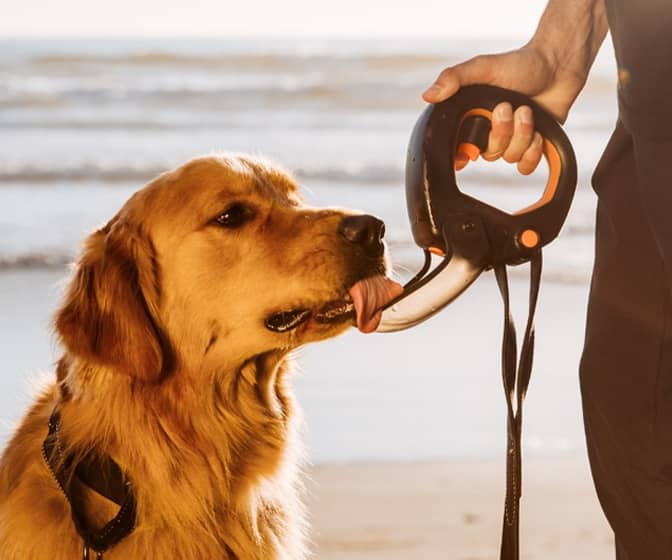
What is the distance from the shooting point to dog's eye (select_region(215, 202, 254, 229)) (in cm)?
315

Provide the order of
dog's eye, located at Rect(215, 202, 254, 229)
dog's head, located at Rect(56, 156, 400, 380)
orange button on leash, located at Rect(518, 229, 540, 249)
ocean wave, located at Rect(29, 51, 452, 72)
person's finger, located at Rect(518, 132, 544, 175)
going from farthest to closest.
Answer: ocean wave, located at Rect(29, 51, 452, 72) → dog's eye, located at Rect(215, 202, 254, 229) → dog's head, located at Rect(56, 156, 400, 380) → person's finger, located at Rect(518, 132, 544, 175) → orange button on leash, located at Rect(518, 229, 540, 249)

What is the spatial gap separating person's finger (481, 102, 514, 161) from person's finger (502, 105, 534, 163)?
0.01m

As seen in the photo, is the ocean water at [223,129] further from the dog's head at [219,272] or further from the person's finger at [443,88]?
the person's finger at [443,88]

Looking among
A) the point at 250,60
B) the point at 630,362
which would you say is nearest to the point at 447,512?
the point at 630,362

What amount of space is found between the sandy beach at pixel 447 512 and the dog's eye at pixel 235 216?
1879 millimetres

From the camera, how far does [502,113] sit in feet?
7.55

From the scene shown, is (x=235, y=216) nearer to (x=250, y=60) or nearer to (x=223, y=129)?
(x=223, y=129)

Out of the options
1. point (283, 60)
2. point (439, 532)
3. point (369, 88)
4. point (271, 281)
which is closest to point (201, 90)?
point (369, 88)

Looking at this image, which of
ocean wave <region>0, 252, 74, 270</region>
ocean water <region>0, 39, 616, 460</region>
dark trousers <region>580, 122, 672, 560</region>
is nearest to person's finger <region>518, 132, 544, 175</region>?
dark trousers <region>580, 122, 672, 560</region>

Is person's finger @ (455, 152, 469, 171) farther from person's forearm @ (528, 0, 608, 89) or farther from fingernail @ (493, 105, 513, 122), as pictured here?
person's forearm @ (528, 0, 608, 89)

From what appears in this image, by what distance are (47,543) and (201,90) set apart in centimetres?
1680

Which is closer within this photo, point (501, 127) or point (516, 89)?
point (501, 127)

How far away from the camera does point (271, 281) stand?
10.0 feet

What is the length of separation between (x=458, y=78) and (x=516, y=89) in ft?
0.55
